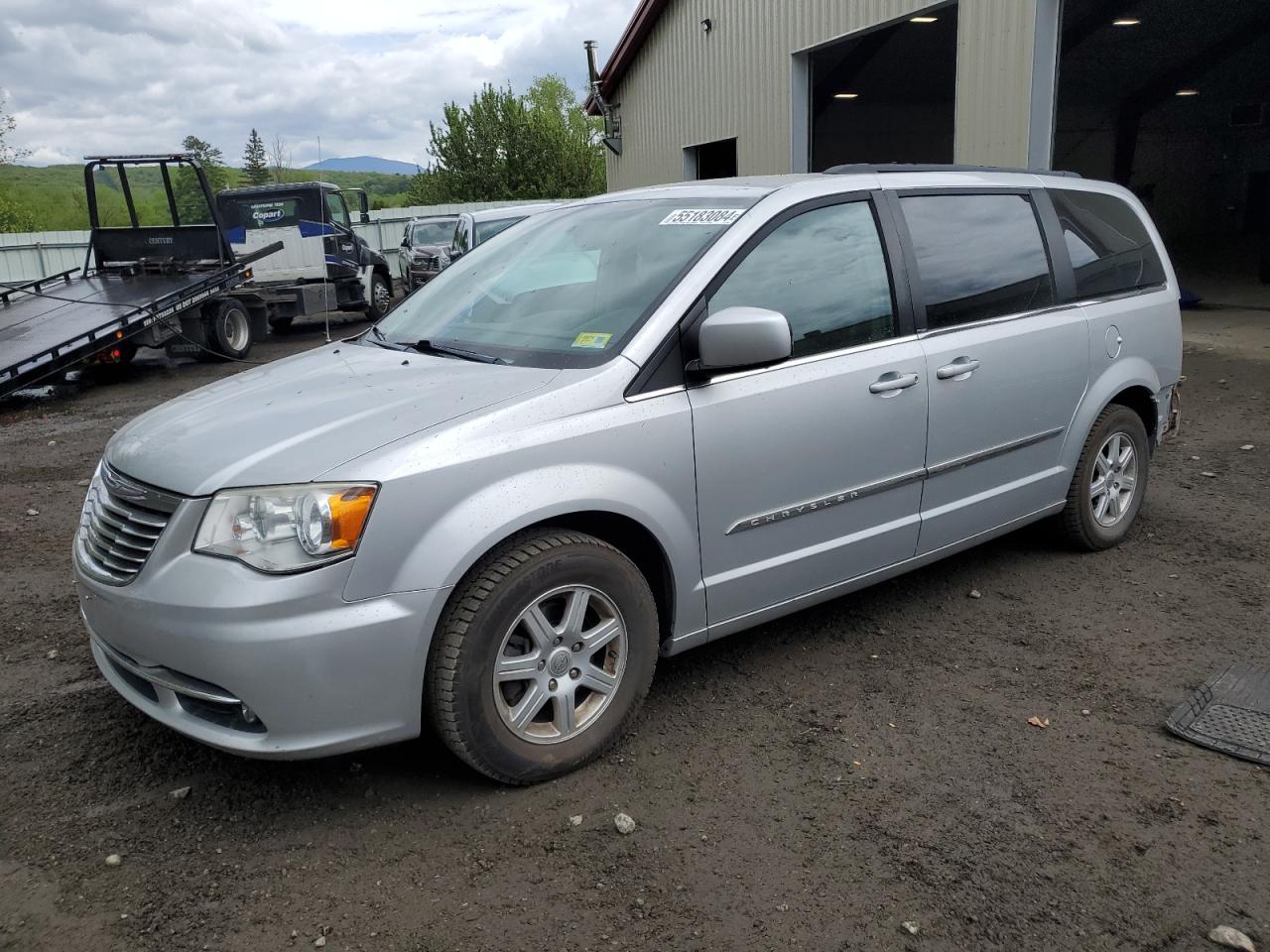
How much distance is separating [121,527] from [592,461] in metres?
1.37

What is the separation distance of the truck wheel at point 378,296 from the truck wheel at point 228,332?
15.3ft

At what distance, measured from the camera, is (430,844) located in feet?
9.34

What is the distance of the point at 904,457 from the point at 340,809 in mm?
2312

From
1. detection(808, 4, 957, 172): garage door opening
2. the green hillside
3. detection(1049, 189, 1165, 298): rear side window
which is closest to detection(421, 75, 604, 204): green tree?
the green hillside

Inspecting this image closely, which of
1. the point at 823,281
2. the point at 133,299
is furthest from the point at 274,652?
the point at 133,299

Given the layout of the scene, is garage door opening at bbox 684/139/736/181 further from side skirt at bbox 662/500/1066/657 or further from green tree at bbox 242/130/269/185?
green tree at bbox 242/130/269/185

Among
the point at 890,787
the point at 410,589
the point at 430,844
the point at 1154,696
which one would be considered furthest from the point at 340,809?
the point at 1154,696

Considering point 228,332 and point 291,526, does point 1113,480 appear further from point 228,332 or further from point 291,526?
point 228,332

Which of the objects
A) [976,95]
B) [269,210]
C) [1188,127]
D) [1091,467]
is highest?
[976,95]

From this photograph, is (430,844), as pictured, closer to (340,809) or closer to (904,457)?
(340,809)

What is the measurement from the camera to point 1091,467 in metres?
4.81

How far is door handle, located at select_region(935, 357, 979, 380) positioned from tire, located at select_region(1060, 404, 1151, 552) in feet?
3.43

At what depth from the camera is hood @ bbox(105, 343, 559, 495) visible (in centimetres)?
282

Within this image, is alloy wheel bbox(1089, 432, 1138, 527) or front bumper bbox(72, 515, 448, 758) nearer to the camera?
front bumper bbox(72, 515, 448, 758)
